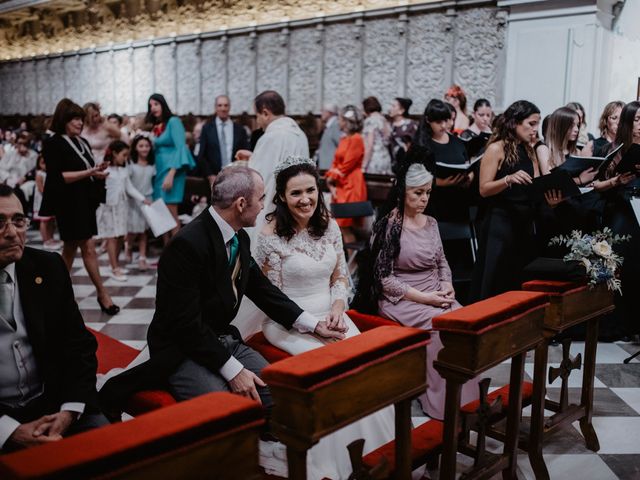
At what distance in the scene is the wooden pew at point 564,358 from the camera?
257cm

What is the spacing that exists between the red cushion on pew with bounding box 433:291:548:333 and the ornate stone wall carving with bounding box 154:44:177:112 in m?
12.0

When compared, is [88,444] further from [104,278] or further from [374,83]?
[374,83]

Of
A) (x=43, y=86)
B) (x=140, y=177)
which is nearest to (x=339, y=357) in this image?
(x=140, y=177)

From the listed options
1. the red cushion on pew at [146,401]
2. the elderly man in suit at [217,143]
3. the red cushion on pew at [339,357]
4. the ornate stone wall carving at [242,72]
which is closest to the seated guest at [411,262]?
the red cushion on pew at [339,357]

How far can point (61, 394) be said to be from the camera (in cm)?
205

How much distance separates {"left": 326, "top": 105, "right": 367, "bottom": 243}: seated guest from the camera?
6.02 meters

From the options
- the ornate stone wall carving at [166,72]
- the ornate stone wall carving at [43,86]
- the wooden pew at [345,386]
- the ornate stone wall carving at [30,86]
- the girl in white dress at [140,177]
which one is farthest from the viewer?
the ornate stone wall carving at [30,86]

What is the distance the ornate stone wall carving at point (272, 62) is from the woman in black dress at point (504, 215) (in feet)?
26.1

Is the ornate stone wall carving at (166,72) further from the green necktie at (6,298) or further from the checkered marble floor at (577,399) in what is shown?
the green necktie at (6,298)

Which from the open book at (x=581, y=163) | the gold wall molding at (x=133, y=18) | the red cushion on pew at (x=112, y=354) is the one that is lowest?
the red cushion on pew at (x=112, y=354)

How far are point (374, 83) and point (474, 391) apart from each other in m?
7.99

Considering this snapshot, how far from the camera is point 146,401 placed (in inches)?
86.4

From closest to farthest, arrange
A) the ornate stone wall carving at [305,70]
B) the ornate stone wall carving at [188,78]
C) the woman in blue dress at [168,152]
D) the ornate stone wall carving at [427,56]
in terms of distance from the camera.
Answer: the woman in blue dress at [168,152] → the ornate stone wall carving at [427,56] → the ornate stone wall carving at [305,70] → the ornate stone wall carving at [188,78]

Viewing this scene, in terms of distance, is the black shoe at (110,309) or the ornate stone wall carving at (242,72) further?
the ornate stone wall carving at (242,72)
